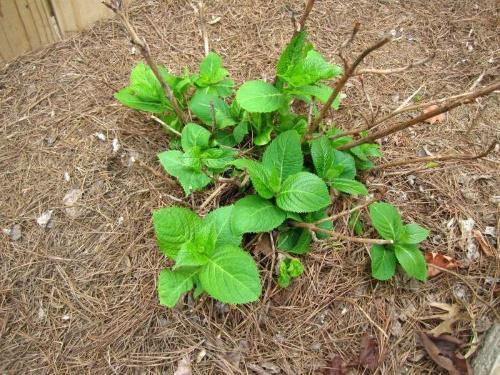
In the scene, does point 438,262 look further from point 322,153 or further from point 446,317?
point 322,153

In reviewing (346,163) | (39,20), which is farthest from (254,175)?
(39,20)

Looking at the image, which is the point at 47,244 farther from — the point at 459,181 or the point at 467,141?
the point at 467,141

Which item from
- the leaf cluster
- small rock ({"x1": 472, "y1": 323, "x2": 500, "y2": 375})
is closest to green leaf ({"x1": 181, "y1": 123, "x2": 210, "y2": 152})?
the leaf cluster

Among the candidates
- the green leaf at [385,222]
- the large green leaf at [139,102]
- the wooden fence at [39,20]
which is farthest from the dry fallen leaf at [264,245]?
the wooden fence at [39,20]

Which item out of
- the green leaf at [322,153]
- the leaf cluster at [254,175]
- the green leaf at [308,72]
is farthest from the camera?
the green leaf at [322,153]

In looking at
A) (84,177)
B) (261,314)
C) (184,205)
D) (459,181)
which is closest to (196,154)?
(184,205)

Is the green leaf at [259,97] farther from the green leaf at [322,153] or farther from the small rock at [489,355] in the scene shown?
the small rock at [489,355]
